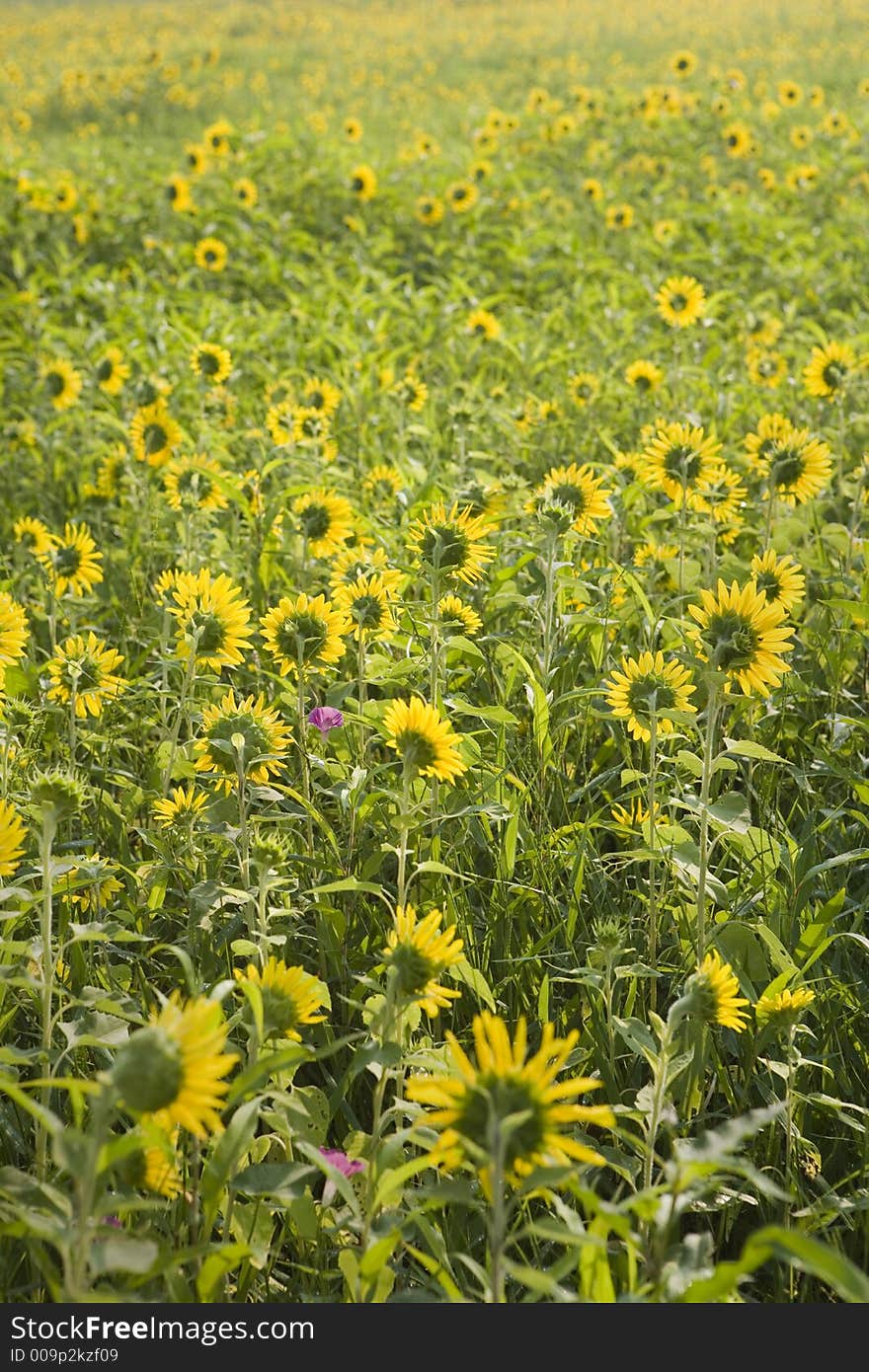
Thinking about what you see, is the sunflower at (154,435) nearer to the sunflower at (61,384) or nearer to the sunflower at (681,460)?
the sunflower at (61,384)

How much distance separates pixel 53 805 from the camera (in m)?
1.29

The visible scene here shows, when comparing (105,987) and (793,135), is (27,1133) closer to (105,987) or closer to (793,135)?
(105,987)

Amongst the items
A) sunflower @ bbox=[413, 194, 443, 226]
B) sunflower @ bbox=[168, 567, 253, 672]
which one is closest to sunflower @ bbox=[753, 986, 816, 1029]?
sunflower @ bbox=[168, 567, 253, 672]

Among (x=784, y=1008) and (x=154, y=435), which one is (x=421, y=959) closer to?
(x=784, y=1008)

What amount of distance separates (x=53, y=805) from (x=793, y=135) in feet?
28.7

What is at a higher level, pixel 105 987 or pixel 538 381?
pixel 538 381

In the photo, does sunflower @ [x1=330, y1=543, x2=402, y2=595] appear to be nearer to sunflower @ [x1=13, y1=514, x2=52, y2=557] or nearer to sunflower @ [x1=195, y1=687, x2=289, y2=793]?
sunflower @ [x1=195, y1=687, x2=289, y2=793]

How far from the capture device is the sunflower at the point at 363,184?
22.3 ft

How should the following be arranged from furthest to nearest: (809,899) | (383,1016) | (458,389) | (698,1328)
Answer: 1. (458,389)
2. (809,899)
3. (383,1016)
4. (698,1328)

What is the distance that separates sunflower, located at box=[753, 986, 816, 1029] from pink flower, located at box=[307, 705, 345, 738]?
810mm

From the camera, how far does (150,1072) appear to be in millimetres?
905

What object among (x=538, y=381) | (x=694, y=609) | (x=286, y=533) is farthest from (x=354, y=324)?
(x=694, y=609)

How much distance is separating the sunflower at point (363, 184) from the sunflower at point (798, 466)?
507cm

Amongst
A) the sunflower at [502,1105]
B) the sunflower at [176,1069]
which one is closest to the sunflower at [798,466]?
the sunflower at [502,1105]
